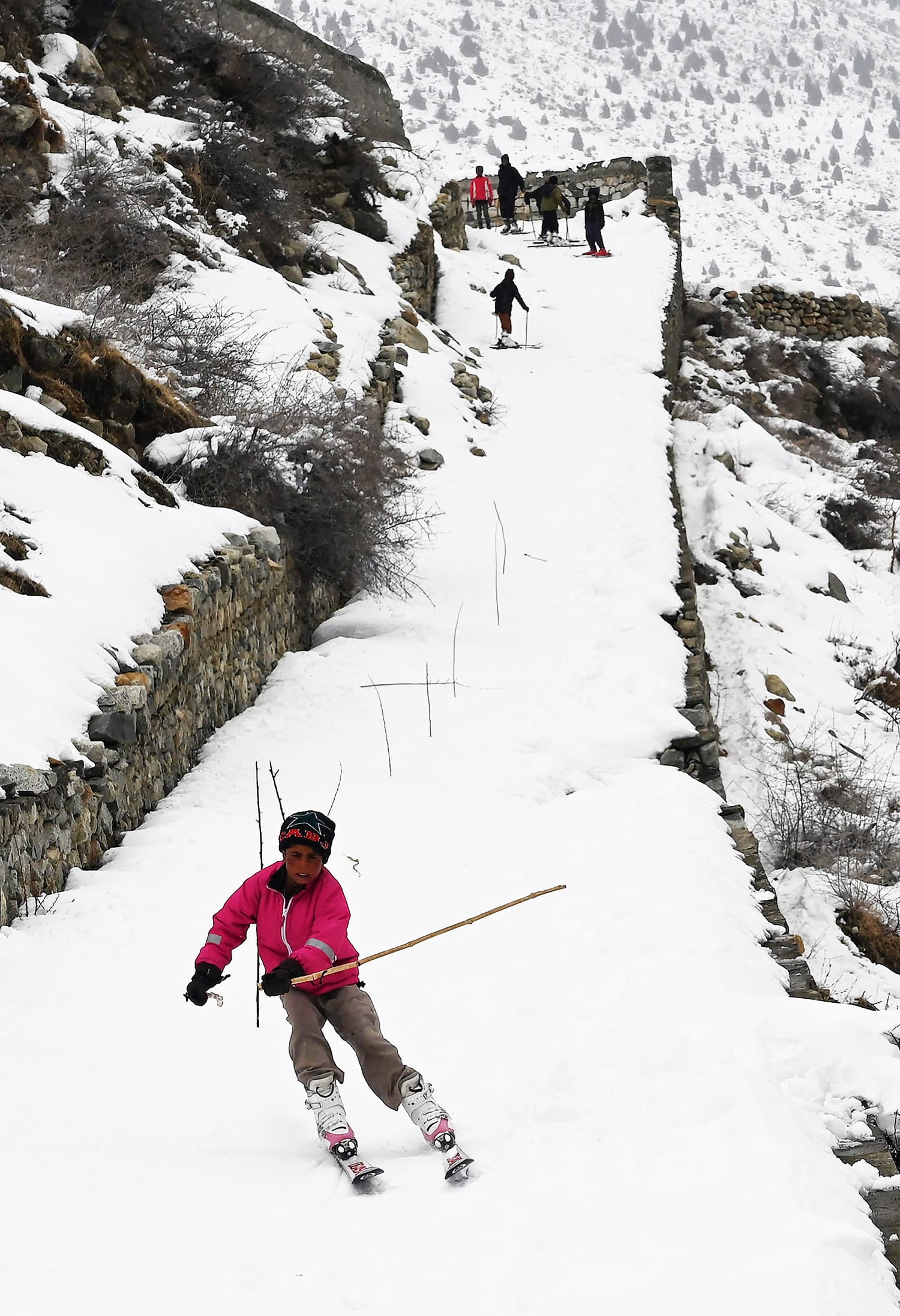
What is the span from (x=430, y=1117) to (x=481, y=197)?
25371 mm

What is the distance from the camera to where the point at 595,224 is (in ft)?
77.9

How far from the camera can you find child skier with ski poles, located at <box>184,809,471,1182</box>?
3.73 meters

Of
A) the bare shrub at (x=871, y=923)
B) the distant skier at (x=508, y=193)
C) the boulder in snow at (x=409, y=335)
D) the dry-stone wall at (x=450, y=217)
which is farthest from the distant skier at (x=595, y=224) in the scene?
the bare shrub at (x=871, y=923)

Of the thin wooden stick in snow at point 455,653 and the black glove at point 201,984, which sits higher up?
the black glove at point 201,984

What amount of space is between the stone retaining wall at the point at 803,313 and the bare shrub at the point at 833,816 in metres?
17.8

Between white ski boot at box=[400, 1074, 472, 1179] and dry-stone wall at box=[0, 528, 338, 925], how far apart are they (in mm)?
2055

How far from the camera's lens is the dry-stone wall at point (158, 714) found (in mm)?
5152

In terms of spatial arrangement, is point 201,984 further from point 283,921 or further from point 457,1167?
point 457,1167

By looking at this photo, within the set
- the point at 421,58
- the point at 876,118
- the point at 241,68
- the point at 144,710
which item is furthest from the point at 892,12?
the point at 144,710

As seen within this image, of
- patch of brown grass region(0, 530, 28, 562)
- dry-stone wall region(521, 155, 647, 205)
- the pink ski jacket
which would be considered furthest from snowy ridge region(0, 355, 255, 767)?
dry-stone wall region(521, 155, 647, 205)

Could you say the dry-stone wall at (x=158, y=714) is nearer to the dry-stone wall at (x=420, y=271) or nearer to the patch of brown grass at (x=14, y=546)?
the patch of brown grass at (x=14, y=546)

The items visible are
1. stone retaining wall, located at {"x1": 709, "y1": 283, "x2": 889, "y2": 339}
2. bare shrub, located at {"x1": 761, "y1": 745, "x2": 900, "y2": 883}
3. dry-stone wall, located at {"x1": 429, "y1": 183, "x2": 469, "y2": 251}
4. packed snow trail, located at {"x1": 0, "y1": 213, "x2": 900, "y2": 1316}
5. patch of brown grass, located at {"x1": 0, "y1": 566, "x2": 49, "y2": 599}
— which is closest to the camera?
packed snow trail, located at {"x1": 0, "y1": 213, "x2": 900, "y2": 1316}

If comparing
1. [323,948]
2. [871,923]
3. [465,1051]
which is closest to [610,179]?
[871,923]

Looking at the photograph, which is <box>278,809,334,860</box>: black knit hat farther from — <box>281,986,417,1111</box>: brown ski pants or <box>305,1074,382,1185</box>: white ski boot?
<box>305,1074,382,1185</box>: white ski boot
